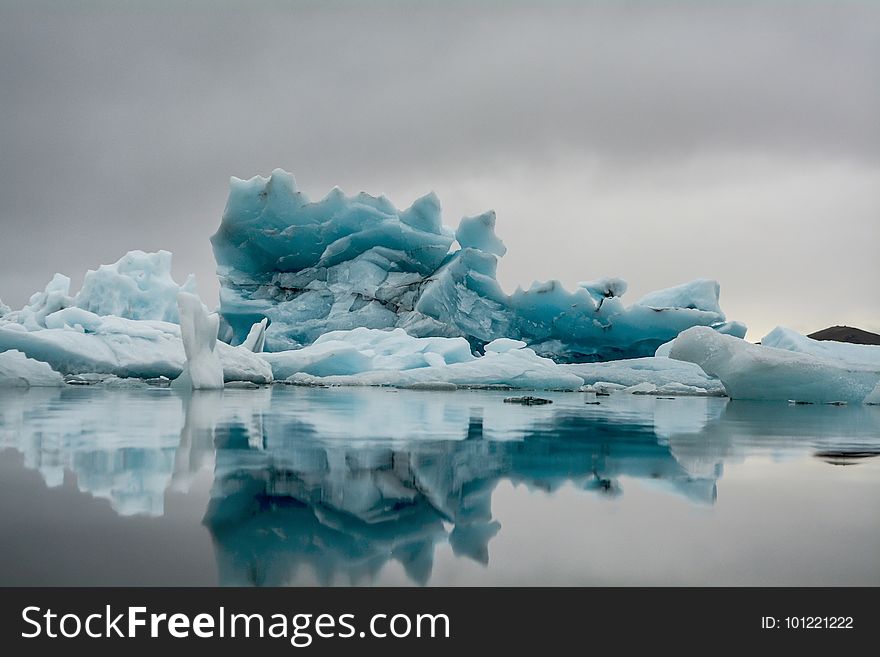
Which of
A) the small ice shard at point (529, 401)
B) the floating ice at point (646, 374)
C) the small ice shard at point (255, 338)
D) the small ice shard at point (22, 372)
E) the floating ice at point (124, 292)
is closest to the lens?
the small ice shard at point (529, 401)

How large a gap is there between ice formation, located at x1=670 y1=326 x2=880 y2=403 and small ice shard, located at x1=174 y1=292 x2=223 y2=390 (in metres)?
7.47

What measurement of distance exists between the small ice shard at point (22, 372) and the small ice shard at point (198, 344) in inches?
82.8

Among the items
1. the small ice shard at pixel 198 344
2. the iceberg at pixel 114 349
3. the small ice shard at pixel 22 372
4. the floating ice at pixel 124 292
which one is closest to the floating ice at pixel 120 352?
the iceberg at pixel 114 349

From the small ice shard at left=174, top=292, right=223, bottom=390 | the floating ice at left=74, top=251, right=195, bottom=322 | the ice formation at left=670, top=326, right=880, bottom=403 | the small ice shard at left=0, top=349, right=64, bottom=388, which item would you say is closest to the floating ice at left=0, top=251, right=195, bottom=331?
the floating ice at left=74, top=251, right=195, bottom=322

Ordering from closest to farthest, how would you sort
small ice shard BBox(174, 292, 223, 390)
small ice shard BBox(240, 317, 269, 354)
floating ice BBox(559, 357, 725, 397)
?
small ice shard BBox(174, 292, 223, 390), floating ice BBox(559, 357, 725, 397), small ice shard BBox(240, 317, 269, 354)

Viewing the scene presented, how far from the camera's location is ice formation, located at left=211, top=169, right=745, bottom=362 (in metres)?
19.6

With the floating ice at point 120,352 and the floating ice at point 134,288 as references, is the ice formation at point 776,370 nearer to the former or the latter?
the floating ice at point 120,352

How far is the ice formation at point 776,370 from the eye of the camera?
10.6 m

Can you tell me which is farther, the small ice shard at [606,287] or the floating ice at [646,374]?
the small ice shard at [606,287]

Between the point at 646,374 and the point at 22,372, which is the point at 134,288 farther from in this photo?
the point at 646,374

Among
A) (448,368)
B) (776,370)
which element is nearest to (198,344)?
(448,368)

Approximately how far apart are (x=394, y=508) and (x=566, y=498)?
554 millimetres


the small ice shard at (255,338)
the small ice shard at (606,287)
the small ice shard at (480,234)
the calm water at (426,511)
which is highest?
the small ice shard at (480,234)

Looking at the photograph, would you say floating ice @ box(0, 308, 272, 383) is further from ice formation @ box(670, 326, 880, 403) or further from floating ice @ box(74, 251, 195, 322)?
ice formation @ box(670, 326, 880, 403)
